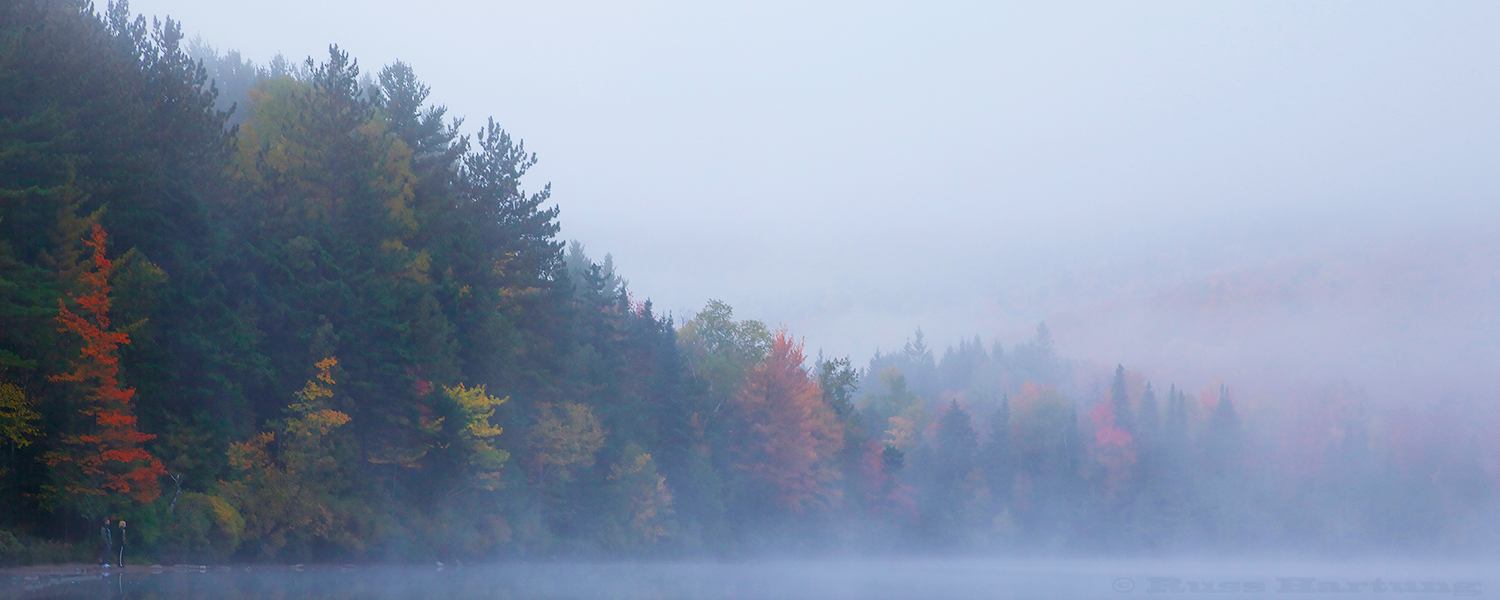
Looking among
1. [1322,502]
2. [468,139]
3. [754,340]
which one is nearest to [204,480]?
[468,139]

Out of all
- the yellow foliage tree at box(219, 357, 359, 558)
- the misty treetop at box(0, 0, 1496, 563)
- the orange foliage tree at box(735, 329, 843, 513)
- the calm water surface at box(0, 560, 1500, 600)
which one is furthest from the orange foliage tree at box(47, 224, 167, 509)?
the orange foliage tree at box(735, 329, 843, 513)

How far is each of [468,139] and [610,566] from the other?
2230 centimetres

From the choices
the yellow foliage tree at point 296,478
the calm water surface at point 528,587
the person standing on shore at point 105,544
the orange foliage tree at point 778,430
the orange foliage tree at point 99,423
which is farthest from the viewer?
the orange foliage tree at point 778,430

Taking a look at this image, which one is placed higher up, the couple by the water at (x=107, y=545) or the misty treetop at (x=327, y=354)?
the misty treetop at (x=327, y=354)

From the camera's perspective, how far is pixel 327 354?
42.1 metres

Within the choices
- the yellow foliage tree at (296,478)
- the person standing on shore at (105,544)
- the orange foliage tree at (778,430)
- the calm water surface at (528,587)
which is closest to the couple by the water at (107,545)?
the person standing on shore at (105,544)

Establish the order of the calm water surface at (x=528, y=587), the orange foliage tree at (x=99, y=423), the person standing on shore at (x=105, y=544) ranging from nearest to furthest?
the calm water surface at (x=528, y=587), the person standing on shore at (x=105, y=544), the orange foliage tree at (x=99, y=423)

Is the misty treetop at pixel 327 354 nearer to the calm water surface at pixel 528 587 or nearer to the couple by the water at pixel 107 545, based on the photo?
the couple by the water at pixel 107 545

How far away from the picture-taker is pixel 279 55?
125188 millimetres

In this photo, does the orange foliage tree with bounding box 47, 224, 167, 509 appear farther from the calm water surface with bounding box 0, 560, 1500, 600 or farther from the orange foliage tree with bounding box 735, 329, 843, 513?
the orange foliage tree with bounding box 735, 329, 843, 513

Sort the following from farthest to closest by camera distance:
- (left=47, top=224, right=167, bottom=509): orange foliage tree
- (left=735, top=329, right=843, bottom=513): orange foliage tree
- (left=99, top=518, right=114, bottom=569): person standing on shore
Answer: (left=735, top=329, right=843, bottom=513): orange foliage tree → (left=47, top=224, right=167, bottom=509): orange foliage tree → (left=99, top=518, right=114, bottom=569): person standing on shore

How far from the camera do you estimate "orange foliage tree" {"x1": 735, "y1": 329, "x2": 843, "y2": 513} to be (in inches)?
3433

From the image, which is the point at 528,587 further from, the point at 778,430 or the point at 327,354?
the point at 778,430

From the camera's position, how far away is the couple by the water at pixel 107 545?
30.2m
